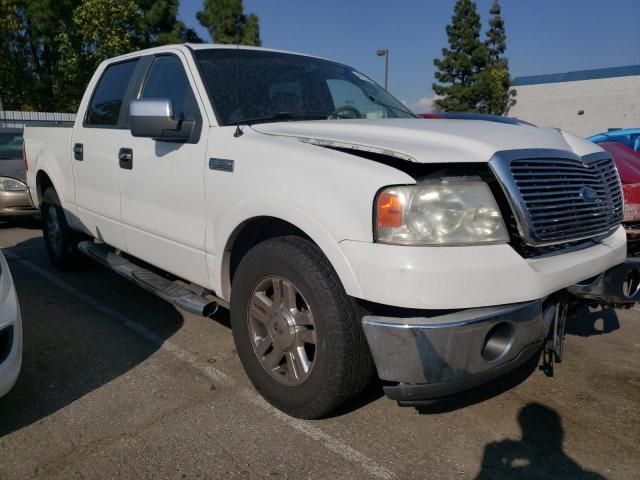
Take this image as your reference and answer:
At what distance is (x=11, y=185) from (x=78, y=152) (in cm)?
425

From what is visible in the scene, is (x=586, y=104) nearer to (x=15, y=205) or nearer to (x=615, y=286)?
(x=15, y=205)

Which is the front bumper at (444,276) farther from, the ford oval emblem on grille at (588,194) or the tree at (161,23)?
the tree at (161,23)

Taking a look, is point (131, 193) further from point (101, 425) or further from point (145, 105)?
point (101, 425)

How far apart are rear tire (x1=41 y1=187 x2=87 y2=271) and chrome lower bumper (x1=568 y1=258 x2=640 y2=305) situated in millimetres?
4424

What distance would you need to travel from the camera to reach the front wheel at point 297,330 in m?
2.44

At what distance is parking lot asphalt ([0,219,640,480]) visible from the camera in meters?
2.47

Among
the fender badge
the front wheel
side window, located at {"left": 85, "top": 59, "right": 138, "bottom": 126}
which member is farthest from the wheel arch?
side window, located at {"left": 85, "top": 59, "right": 138, "bottom": 126}

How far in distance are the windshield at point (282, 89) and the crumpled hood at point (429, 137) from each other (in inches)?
13.1

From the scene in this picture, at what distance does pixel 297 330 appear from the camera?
2.68 metres

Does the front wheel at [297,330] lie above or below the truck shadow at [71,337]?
above

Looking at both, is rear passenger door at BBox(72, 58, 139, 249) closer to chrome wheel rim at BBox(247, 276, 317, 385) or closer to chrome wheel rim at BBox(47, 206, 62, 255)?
chrome wheel rim at BBox(47, 206, 62, 255)

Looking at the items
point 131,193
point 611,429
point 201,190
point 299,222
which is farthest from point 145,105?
point 611,429

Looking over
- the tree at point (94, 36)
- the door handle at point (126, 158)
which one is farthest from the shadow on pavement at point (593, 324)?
the tree at point (94, 36)

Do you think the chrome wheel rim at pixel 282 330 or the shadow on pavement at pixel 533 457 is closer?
the shadow on pavement at pixel 533 457
